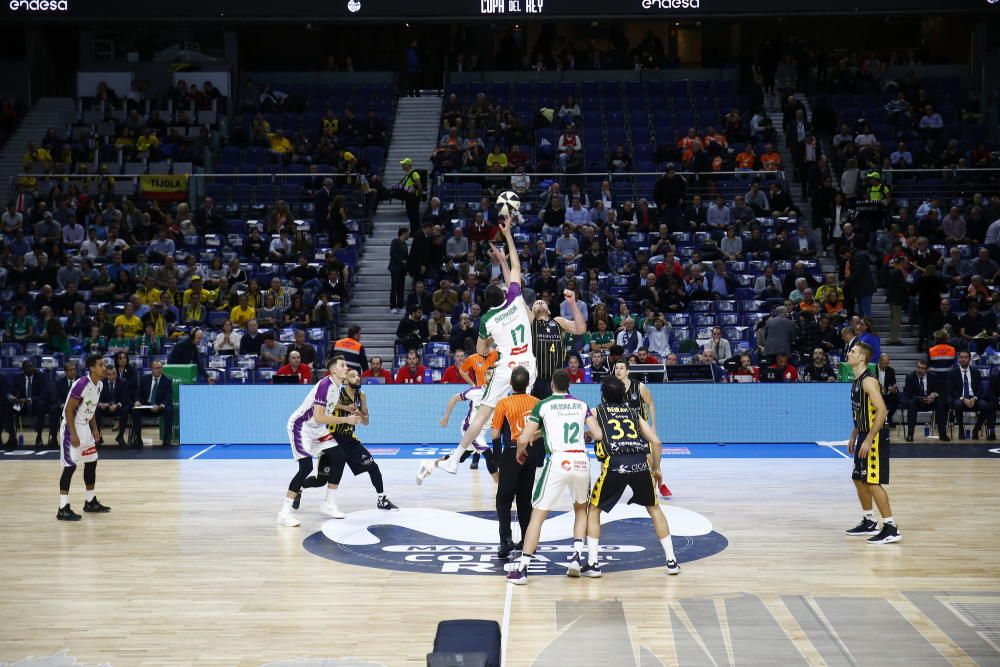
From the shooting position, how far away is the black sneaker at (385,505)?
510 inches

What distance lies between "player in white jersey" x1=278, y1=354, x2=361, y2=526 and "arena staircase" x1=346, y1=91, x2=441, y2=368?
955cm

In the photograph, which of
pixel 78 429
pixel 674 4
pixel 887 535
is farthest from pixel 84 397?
pixel 674 4

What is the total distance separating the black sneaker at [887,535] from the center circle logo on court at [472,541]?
1.48m

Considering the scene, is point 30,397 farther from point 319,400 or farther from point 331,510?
point 319,400

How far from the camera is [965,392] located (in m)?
18.7

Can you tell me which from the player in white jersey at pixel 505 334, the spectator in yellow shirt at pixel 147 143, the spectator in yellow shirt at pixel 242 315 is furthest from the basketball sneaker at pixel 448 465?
the spectator in yellow shirt at pixel 147 143

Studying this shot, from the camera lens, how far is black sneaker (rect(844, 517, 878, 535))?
1182cm

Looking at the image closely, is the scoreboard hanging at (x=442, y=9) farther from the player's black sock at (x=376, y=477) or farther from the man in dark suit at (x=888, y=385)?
the player's black sock at (x=376, y=477)

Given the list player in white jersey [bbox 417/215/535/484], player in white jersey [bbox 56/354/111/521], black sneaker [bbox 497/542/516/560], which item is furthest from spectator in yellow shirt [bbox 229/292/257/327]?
black sneaker [bbox 497/542/516/560]

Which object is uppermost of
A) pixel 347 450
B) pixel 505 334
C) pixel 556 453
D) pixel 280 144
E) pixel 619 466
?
pixel 280 144

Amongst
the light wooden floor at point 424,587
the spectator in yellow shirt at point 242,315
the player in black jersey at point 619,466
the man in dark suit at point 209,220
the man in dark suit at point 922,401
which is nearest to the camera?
the light wooden floor at point 424,587

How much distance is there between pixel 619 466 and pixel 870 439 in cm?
281

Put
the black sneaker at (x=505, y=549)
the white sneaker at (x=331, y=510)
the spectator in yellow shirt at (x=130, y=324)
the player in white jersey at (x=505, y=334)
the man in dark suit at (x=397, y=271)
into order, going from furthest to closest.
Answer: the man in dark suit at (x=397, y=271) < the spectator in yellow shirt at (x=130, y=324) < the white sneaker at (x=331, y=510) < the player in white jersey at (x=505, y=334) < the black sneaker at (x=505, y=549)

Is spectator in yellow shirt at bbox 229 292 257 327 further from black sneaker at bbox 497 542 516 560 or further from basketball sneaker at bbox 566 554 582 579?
basketball sneaker at bbox 566 554 582 579
